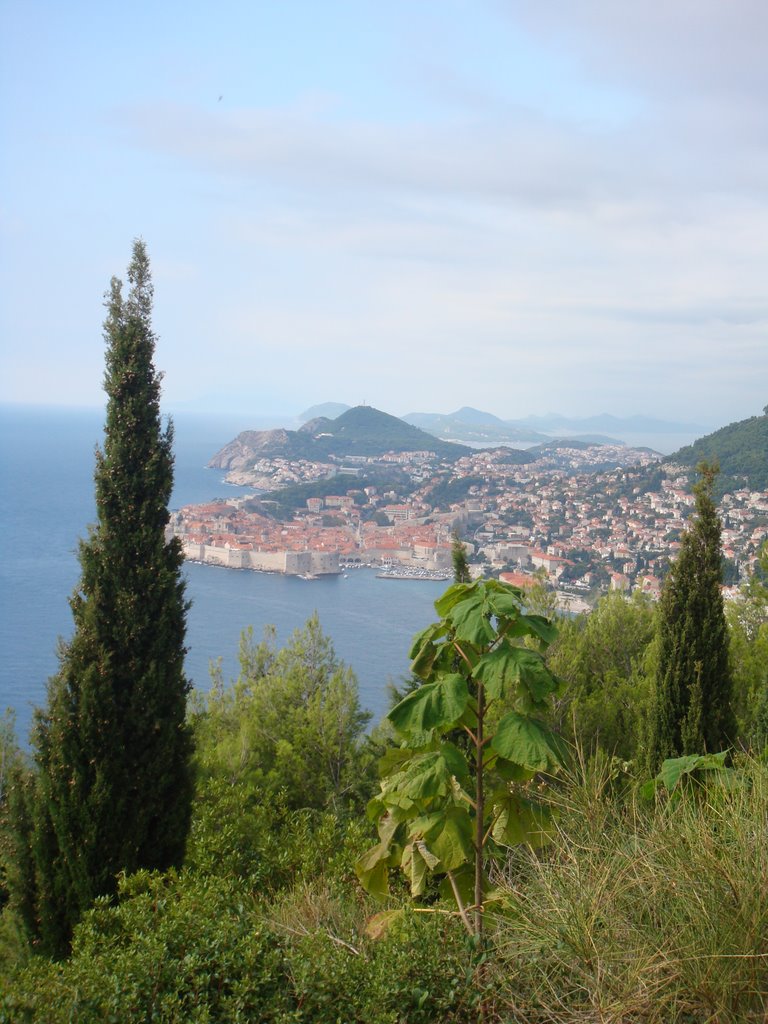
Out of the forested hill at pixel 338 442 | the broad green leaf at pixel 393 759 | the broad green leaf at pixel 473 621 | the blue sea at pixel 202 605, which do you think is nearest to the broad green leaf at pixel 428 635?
the broad green leaf at pixel 473 621

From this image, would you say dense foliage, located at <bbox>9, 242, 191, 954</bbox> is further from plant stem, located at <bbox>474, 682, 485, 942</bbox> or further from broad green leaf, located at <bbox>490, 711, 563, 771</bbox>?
broad green leaf, located at <bbox>490, 711, 563, 771</bbox>

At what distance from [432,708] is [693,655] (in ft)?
14.6

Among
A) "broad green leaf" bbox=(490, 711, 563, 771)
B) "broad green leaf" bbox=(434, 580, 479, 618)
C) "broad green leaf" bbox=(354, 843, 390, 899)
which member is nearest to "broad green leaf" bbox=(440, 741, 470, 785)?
"broad green leaf" bbox=(490, 711, 563, 771)

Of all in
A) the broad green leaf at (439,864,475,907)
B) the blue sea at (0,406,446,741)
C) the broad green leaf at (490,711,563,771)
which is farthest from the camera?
the blue sea at (0,406,446,741)

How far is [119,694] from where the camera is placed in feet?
16.1

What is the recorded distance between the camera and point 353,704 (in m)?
8.89

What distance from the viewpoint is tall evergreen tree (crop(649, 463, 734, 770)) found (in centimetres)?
636

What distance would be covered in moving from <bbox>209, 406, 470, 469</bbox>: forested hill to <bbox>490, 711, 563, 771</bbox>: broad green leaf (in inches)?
1705

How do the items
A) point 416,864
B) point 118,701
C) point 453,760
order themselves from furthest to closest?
point 118,701
point 416,864
point 453,760

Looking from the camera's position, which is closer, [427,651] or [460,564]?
[427,651]

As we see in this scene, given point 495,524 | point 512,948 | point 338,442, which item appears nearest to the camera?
point 512,948

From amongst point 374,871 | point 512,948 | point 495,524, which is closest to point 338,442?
point 495,524

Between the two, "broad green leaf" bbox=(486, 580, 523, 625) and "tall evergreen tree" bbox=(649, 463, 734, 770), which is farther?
"tall evergreen tree" bbox=(649, 463, 734, 770)

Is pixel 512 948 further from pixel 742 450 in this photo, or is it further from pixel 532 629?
pixel 742 450
